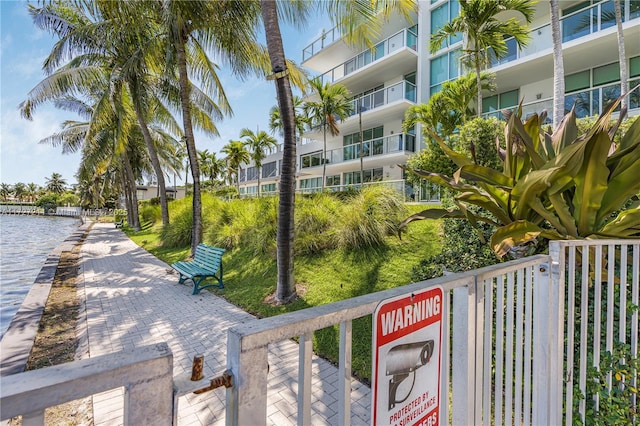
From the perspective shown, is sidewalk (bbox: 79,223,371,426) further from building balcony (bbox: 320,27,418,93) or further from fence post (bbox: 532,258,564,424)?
building balcony (bbox: 320,27,418,93)

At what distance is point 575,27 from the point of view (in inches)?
479

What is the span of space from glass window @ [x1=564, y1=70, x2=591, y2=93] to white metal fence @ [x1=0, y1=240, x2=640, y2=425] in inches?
588

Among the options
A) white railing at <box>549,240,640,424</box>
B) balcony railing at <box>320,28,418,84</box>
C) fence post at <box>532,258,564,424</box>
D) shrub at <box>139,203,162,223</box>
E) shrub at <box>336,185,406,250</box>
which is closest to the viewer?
fence post at <box>532,258,564,424</box>

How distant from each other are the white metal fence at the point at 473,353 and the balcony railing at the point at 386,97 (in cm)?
1674

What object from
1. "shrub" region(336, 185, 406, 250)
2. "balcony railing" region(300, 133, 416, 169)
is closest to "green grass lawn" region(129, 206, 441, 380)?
"shrub" region(336, 185, 406, 250)

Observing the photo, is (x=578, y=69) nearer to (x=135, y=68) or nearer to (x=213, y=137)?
(x=213, y=137)

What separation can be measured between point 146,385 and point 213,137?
17101 mm

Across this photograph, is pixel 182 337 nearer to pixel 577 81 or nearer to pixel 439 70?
pixel 577 81

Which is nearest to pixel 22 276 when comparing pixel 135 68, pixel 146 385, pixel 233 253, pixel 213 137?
pixel 233 253

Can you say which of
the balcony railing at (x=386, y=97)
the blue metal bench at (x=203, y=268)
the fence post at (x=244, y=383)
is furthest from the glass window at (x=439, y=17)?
the fence post at (x=244, y=383)

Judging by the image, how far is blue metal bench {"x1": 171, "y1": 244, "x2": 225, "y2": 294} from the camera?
7090 millimetres

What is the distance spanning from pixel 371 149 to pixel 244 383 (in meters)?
18.7

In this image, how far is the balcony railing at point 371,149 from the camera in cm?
1694

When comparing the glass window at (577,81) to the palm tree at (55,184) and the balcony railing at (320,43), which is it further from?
the palm tree at (55,184)
